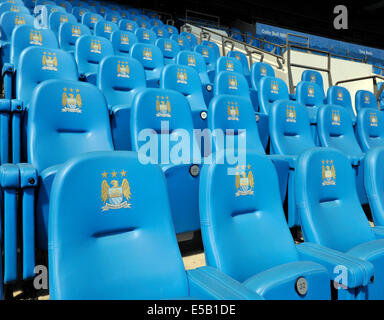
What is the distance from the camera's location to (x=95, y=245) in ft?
1.20

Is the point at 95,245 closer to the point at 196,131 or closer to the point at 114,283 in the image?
the point at 114,283

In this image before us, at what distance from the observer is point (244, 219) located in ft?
1.58

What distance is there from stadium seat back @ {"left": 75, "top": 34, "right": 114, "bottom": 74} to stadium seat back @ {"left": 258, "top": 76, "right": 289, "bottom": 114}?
0.72 m

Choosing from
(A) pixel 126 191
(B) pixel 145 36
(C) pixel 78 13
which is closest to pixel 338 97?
(B) pixel 145 36

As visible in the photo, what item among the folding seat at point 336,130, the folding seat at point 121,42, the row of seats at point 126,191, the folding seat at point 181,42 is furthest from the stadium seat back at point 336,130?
the folding seat at point 181,42

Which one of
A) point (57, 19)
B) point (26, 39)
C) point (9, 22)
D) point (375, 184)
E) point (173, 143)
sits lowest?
point (375, 184)

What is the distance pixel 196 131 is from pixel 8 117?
18.5 inches

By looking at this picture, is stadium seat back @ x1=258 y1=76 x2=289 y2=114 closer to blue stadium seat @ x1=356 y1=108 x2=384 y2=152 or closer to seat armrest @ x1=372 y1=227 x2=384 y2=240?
blue stadium seat @ x1=356 y1=108 x2=384 y2=152

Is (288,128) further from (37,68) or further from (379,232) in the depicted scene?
(37,68)

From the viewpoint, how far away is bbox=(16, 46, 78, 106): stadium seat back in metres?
0.86

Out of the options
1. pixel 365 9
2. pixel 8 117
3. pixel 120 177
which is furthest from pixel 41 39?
pixel 365 9

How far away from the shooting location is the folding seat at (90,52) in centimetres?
134

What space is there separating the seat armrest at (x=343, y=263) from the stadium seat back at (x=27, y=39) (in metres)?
1.18

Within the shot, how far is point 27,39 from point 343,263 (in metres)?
1.33
